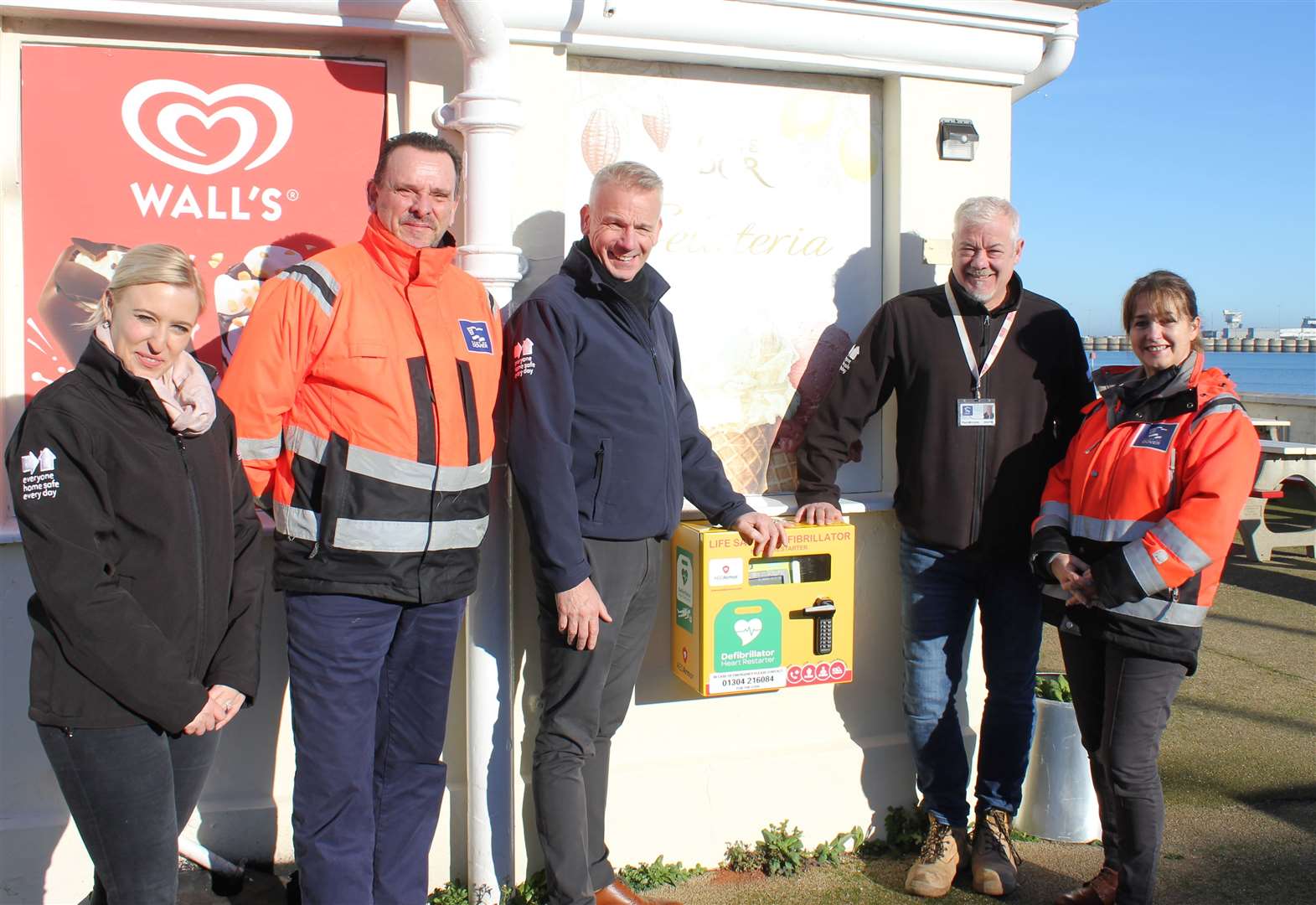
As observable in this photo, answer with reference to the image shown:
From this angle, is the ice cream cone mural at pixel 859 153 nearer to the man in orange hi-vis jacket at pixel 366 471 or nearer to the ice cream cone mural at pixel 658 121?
the ice cream cone mural at pixel 658 121

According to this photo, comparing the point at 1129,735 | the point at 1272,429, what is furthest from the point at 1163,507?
the point at 1272,429

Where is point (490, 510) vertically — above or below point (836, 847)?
above

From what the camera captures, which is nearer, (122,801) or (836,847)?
(122,801)

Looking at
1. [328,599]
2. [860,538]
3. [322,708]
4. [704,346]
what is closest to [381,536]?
[328,599]

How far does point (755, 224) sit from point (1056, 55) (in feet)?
4.55

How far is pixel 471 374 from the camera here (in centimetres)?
298

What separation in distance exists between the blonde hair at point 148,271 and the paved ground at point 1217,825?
1.96 meters

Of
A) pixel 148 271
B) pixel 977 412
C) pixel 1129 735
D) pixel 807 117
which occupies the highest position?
pixel 807 117

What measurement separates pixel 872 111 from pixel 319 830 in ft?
10.5

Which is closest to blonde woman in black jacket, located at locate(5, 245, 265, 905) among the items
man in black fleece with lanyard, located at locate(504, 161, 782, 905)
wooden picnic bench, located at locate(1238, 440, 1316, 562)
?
man in black fleece with lanyard, located at locate(504, 161, 782, 905)

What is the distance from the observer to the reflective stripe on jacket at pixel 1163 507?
10.1ft

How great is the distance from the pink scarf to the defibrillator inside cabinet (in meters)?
1.68

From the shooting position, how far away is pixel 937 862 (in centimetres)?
377

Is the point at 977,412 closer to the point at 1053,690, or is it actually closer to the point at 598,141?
the point at 1053,690
